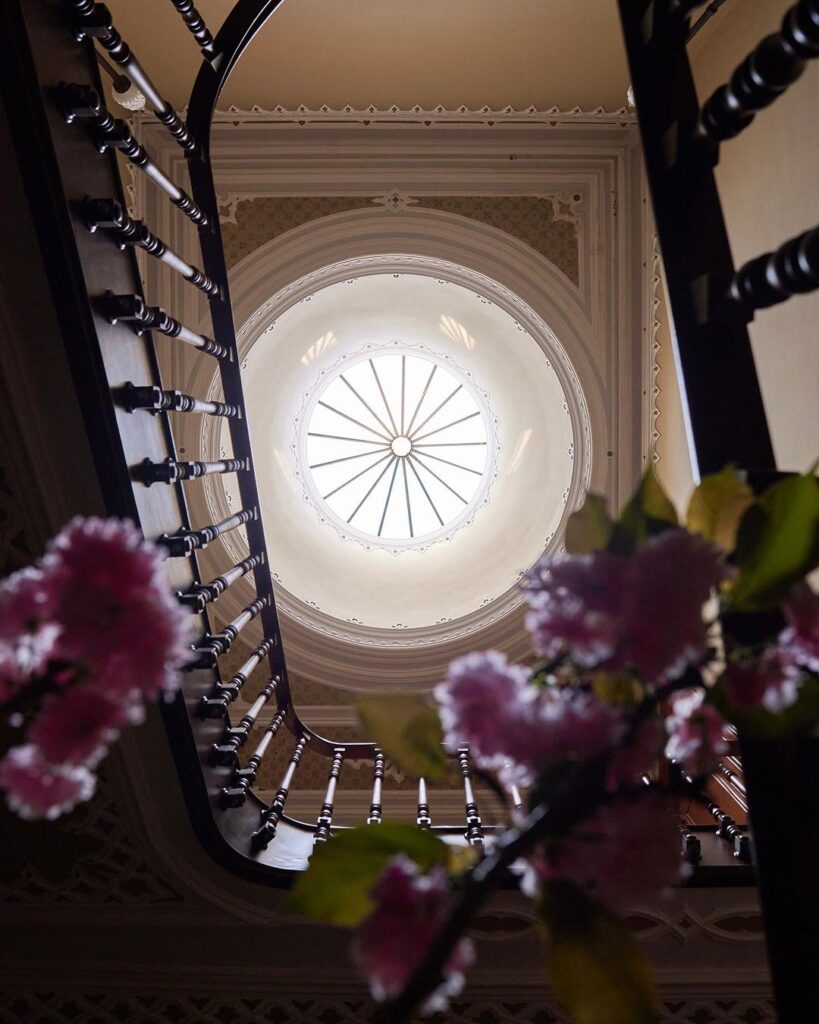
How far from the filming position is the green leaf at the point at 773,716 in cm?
90

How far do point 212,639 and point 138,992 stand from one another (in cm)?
156

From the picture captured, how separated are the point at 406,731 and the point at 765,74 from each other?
1353mm

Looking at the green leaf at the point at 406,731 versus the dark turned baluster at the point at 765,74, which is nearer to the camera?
the green leaf at the point at 406,731

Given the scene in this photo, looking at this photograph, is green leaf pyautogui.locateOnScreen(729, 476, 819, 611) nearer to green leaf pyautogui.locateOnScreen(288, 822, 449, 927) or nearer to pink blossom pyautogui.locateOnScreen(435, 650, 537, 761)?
pink blossom pyautogui.locateOnScreen(435, 650, 537, 761)

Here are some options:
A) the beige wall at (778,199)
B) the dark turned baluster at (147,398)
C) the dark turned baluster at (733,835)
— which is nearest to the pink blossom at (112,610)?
the dark turned baluster at (147,398)

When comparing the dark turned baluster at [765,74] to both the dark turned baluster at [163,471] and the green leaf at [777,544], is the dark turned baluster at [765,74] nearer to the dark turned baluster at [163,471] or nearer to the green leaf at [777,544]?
the green leaf at [777,544]

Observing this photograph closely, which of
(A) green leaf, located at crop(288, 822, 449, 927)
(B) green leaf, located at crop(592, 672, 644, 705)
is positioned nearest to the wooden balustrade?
(B) green leaf, located at crop(592, 672, 644, 705)

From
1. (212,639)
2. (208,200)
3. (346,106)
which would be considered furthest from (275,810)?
(346,106)

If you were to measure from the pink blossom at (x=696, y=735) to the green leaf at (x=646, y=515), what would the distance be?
206 mm

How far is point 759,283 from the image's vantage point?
5.14 feet

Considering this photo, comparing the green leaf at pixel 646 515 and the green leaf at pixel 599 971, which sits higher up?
the green leaf at pixel 646 515

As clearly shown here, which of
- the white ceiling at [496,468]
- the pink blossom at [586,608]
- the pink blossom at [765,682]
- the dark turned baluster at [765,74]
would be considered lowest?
the pink blossom at [765,682]

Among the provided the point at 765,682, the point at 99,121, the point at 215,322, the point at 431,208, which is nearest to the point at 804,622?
the point at 765,682

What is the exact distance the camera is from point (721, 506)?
3.66ft
